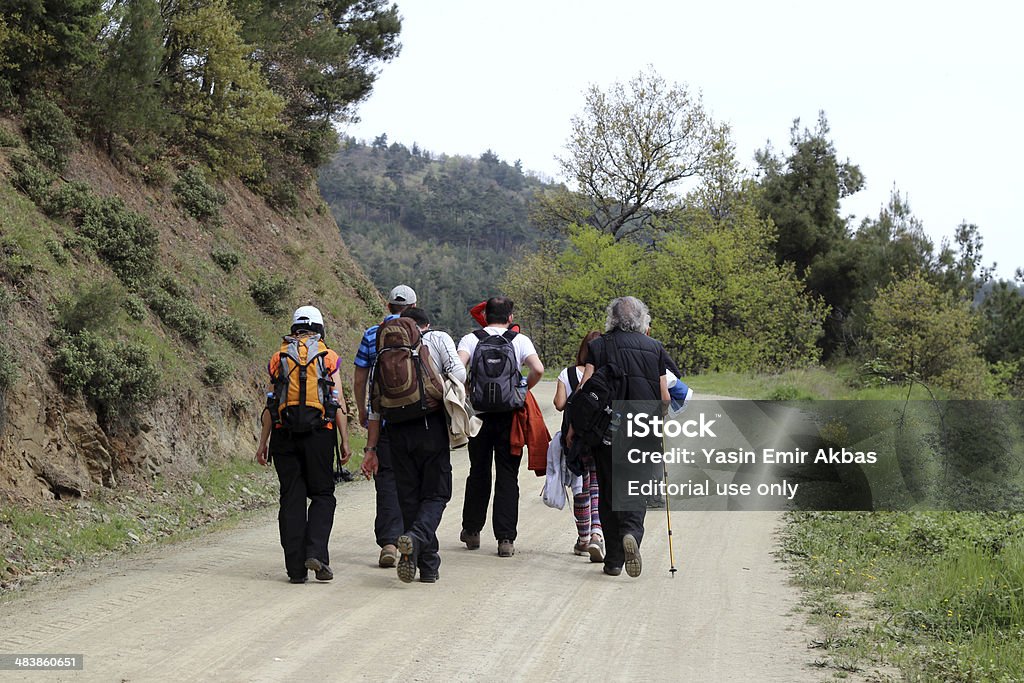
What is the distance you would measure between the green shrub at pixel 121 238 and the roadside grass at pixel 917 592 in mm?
9898

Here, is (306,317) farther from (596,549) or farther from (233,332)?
(233,332)

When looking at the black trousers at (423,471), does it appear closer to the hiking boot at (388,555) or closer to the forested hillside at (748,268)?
the hiking boot at (388,555)

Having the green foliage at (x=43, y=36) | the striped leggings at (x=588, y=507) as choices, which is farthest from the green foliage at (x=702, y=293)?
the striped leggings at (x=588, y=507)

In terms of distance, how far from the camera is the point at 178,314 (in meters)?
15.9

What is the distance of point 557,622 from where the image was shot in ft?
25.0

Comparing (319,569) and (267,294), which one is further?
(267,294)

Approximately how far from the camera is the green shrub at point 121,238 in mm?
15359

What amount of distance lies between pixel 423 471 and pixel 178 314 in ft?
27.2

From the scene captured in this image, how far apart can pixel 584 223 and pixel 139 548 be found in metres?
44.2

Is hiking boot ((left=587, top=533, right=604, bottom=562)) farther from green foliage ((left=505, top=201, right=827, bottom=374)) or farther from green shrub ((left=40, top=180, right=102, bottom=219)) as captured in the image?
green foliage ((left=505, top=201, right=827, bottom=374))

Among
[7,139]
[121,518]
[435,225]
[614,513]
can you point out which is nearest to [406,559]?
[614,513]

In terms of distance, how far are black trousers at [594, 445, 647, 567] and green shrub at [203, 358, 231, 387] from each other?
26.7 feet

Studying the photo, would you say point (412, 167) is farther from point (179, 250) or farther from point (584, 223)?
point (179, 250)

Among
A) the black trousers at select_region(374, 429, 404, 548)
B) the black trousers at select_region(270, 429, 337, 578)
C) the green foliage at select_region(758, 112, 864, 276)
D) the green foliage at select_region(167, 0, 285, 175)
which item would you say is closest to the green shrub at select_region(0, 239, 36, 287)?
the black trousers at select_region(270, 429, 337, 578)
